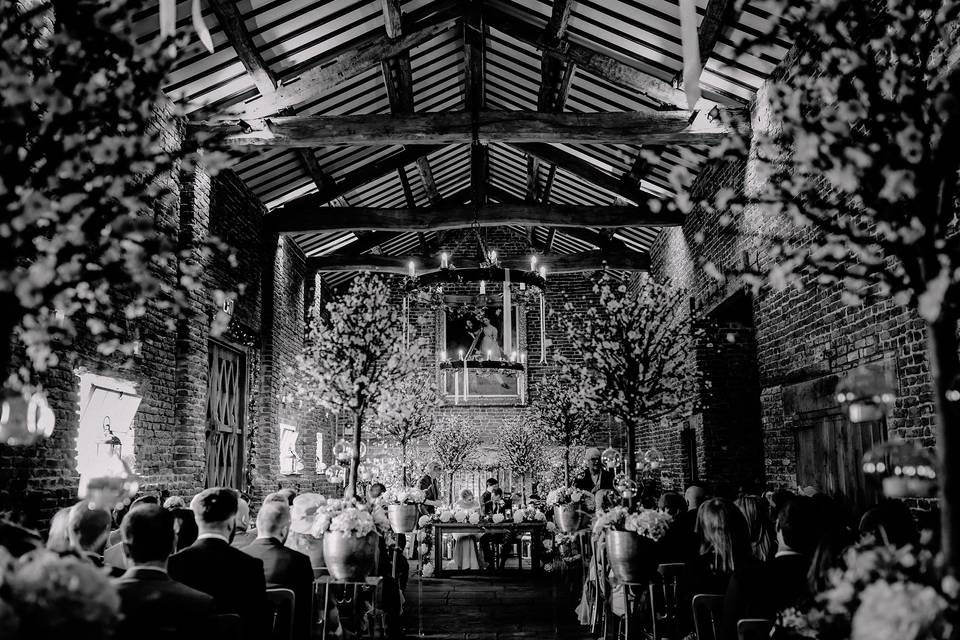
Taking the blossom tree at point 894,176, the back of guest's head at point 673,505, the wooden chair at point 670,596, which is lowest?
the wooden chair at point 670,596

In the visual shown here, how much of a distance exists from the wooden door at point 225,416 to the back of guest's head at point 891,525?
7.52 m

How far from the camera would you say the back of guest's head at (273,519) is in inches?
161

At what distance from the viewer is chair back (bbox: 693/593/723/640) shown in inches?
156

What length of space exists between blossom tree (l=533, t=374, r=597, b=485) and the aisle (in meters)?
4.71

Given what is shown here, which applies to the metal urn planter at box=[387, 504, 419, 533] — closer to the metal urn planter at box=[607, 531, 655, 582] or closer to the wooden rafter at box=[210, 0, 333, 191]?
the metal urn planter at box=[607, 531, 655, 582]

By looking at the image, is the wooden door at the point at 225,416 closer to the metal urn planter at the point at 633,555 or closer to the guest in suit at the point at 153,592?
the metal urn planter at the point at 633,555

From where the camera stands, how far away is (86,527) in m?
3.63

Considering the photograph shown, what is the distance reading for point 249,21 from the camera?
7273 mm

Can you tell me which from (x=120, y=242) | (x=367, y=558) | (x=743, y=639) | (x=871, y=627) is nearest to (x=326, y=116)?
(x=367, y=558)

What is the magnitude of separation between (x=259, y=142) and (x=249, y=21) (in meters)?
1.36

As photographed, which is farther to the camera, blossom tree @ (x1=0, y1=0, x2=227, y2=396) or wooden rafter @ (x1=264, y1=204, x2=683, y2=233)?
wooden rafter @ (x1=264, y1=204, x2=683, y2=233)

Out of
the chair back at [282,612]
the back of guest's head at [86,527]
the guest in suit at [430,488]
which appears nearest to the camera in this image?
the back of guest's head at [86,527]

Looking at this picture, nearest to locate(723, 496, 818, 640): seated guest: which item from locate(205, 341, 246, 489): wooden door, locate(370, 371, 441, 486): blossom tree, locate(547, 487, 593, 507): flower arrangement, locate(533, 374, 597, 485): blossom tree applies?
locate(547, 487, 593, 507): flower arrangement

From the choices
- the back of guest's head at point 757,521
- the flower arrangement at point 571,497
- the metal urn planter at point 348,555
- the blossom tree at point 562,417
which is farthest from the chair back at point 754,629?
the blossom tree at point 562,417
